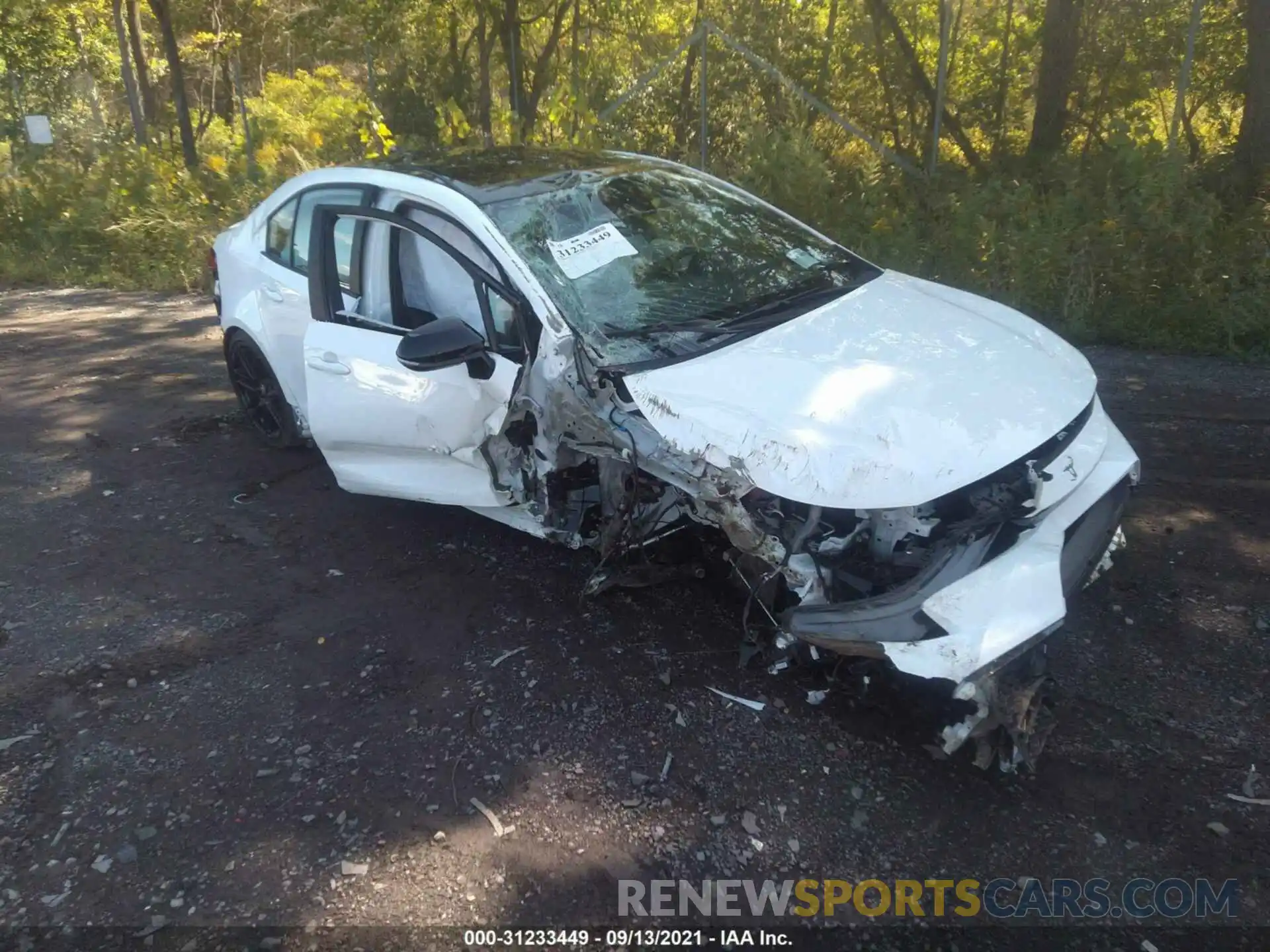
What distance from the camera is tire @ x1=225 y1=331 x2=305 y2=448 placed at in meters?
5.56

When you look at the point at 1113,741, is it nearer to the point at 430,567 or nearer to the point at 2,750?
the point at 430,567

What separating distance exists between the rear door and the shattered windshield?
0.29 meters

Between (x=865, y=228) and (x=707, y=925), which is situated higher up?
(x=865, y=228)

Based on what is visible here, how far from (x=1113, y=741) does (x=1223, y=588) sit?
126 centimetres

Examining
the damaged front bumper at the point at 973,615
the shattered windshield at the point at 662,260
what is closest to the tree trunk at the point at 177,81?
the shattered windshield at the point at 662,260

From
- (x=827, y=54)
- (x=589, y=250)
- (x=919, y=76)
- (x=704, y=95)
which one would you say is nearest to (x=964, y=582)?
(x=589, y=250)

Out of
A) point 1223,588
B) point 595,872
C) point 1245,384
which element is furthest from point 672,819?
point 1245,384

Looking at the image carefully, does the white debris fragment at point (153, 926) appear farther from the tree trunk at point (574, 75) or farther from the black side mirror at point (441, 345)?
the tree trunk at point (574, 75)

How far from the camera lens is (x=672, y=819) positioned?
2947 millimetres

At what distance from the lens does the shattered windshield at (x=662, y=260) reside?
12.2ft

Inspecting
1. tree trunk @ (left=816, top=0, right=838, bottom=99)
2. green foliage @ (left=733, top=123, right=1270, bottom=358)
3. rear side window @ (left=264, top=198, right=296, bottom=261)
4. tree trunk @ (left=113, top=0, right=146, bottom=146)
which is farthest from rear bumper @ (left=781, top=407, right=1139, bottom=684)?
tree trunk @ (left=113, top=0, right=146, bottom=146)

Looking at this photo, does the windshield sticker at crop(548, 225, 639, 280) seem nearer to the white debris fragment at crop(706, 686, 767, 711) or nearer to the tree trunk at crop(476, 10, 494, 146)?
the white debris fragment at crop(706, 686, 767, 711)

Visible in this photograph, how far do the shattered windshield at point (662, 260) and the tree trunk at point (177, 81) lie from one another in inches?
377

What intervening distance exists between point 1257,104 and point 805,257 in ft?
18.2
